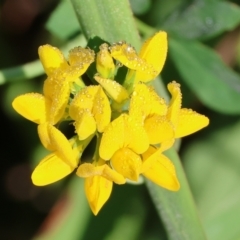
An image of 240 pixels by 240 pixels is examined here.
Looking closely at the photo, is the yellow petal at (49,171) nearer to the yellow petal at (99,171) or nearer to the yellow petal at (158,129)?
the yellow petal at (99,171)

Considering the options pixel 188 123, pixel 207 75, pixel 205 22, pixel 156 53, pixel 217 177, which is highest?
pixel 156 53

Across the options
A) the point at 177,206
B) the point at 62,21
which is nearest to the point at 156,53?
the point at 177,206

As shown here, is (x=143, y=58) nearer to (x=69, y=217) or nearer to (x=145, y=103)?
(x=145, y=103)

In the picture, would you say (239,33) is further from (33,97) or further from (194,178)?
(33,97)

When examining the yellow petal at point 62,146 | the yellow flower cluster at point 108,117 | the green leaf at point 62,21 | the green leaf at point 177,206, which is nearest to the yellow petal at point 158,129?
the yellow flower cluster at point 108,117

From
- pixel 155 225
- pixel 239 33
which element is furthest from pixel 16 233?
pixel 239 33

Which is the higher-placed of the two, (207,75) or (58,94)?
(58,94)

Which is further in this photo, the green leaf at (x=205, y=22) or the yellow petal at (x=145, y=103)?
the green leaf at (x=205, y=22)
